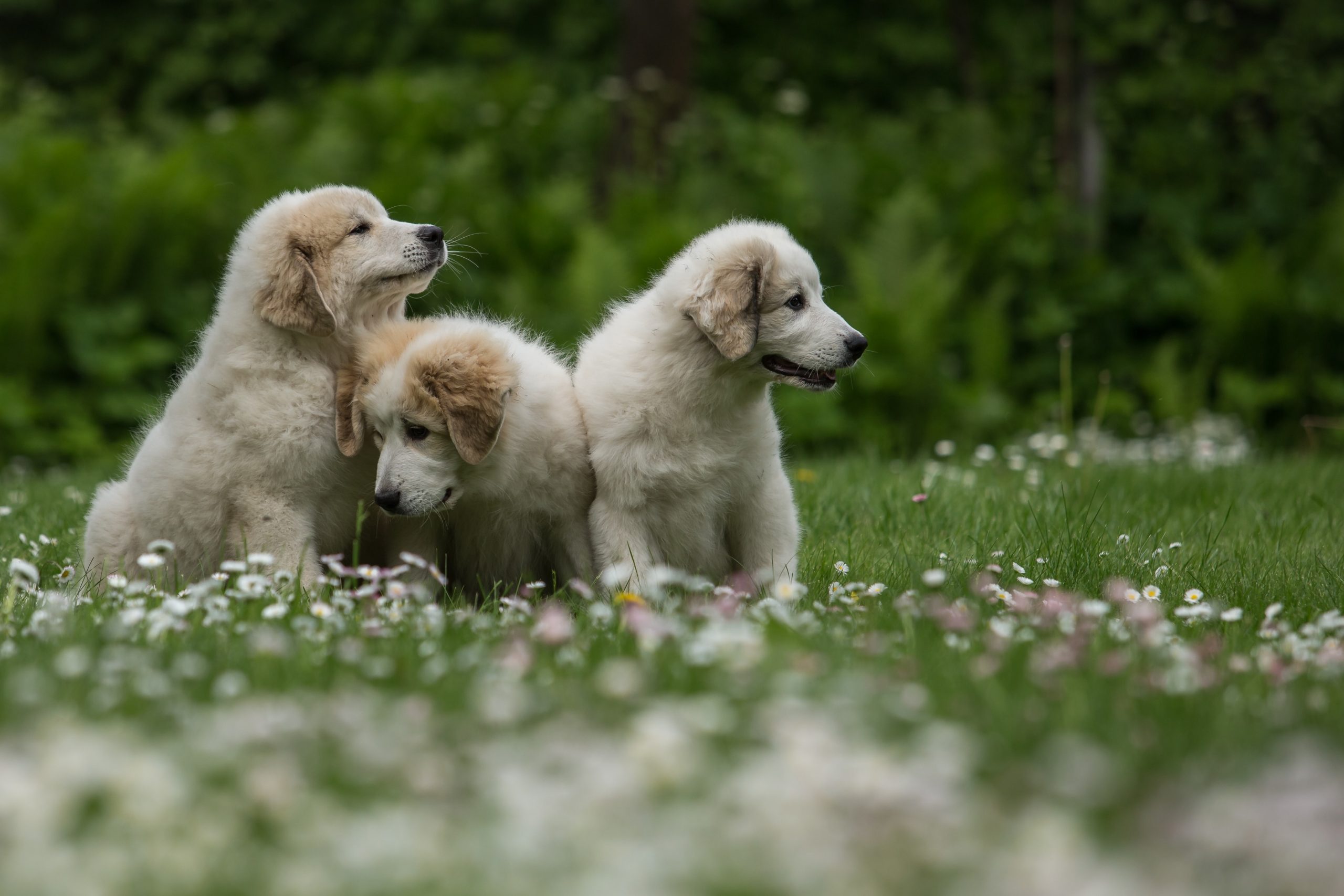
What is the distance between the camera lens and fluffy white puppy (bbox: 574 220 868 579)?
14.5 ft

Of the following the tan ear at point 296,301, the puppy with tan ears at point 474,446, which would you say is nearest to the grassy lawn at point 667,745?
the puppy with tan ears at point 474,446

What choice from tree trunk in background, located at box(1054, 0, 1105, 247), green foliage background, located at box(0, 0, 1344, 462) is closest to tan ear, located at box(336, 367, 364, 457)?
green foliage background, located at box(0, 0, 1344, 462)

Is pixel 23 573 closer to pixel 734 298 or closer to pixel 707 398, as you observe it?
pixel 707 398

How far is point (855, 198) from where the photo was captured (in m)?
10.5

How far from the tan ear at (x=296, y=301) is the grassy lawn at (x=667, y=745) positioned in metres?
0.97

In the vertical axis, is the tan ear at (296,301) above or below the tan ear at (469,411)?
above

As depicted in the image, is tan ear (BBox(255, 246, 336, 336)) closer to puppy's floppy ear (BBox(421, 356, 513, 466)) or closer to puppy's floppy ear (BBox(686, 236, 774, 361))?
puppy's floppy ear (BBox(421, 356, 513, 466))

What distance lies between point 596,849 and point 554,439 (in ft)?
8.61

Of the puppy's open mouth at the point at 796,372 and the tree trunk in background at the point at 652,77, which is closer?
the puppy's open mouth at the point at 796,372

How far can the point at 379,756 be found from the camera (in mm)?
2297

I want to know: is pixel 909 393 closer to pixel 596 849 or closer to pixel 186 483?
pixel 186 483

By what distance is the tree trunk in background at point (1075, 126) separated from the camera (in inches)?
440

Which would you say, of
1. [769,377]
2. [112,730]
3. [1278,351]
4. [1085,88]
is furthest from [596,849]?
[1085,88]

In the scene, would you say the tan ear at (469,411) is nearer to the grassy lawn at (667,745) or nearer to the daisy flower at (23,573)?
the grassy lawn at (667,745)
